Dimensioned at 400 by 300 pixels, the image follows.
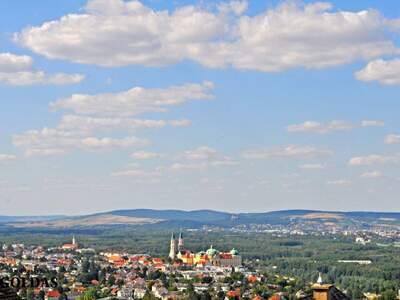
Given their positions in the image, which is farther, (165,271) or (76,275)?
(165,271)

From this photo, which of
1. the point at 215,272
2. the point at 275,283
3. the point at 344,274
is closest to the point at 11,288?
the point at 275,283

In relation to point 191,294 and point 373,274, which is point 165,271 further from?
point 191,294

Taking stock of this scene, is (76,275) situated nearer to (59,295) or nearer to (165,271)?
(165,271)

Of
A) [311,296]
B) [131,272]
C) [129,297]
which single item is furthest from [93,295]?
[311,296]

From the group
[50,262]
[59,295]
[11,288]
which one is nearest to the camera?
[11,288]

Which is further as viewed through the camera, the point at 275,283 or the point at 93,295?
the point at 275,283

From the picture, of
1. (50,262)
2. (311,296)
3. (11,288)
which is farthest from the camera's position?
(50,262)

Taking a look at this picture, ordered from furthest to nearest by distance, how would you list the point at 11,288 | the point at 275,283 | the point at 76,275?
the point at 76,275 → the point at 275,283 → the point at 11,288

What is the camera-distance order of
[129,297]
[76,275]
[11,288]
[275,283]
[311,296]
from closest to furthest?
[11,288]
[311,296]
[129,297]
[275,283]
[76,275]
